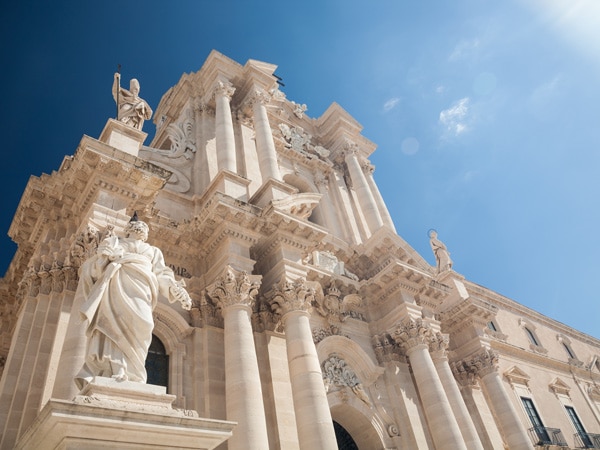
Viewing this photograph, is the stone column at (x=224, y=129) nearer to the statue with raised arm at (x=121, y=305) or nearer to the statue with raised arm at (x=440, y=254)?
the statue with raised arm at (x=121, y=305)

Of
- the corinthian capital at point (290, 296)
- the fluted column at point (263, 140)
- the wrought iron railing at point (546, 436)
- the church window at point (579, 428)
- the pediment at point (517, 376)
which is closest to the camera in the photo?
the corinthian capital at point (290, 296)

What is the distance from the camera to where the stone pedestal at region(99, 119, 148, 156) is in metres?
11.8

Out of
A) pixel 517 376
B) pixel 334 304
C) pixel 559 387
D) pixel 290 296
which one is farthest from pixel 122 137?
pixel 559 387

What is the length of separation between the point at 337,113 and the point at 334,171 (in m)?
3.67

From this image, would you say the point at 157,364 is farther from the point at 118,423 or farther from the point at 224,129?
the point at 224,129

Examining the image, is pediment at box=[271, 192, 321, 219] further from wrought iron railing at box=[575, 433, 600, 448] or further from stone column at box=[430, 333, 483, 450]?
wrought iron railing at box=[575, 433, 600, 448]

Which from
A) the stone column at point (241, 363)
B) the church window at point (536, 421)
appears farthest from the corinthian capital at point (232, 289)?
the church window at point (536, 421)

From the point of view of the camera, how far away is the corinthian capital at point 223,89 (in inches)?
722

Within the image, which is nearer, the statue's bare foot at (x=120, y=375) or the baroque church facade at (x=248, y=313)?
the statue's bare foot at (x=120, y=375)

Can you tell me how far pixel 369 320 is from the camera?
1638 centimetres

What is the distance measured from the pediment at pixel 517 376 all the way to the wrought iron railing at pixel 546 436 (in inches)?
82.5

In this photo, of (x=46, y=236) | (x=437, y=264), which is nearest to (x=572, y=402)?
(x=437, y=264)

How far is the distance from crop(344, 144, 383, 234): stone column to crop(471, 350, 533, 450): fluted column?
6.54 m

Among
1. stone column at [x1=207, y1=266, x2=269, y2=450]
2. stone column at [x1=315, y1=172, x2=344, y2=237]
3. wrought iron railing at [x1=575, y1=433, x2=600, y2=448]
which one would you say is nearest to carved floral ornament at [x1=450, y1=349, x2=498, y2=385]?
stone column at [x1=315, y1=172, x2=344, y2=237]
